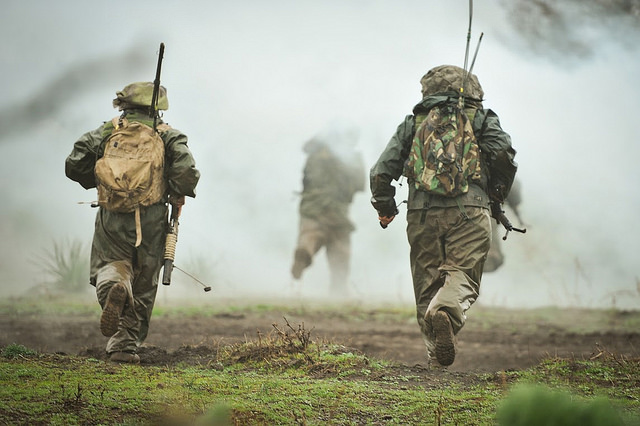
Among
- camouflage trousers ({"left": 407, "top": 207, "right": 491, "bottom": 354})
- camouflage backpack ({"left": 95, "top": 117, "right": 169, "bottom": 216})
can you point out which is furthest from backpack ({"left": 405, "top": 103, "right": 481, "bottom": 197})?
camouflage backpack ({"left": 95, "top": 117, "right": 169, "bottom": 216})

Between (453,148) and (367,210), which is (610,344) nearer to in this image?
(453,148)

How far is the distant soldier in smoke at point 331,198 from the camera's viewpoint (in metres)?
16.8

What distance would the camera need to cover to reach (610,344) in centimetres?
898

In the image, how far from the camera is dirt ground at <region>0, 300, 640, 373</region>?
7784 millimetres

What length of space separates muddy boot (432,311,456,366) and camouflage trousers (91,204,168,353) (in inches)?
93.2

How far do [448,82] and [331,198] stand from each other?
34.6ft

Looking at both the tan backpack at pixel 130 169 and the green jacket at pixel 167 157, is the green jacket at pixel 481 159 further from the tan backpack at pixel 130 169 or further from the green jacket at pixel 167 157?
the tan backpack at pixel 130 169

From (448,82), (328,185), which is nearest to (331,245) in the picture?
(328,185)

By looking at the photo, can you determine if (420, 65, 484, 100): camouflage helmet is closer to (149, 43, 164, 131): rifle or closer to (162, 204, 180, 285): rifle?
(149, 43, 164, 131): rifle

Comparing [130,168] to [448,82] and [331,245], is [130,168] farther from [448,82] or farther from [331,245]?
[331,245]

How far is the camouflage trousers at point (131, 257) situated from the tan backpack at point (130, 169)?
5.2 inches

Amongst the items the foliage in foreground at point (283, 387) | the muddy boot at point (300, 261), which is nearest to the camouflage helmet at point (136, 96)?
the foliage in foreground at point (283, 387)

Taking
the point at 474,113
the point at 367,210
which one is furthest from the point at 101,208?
the point at 367,210

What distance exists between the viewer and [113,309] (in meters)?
5.57
